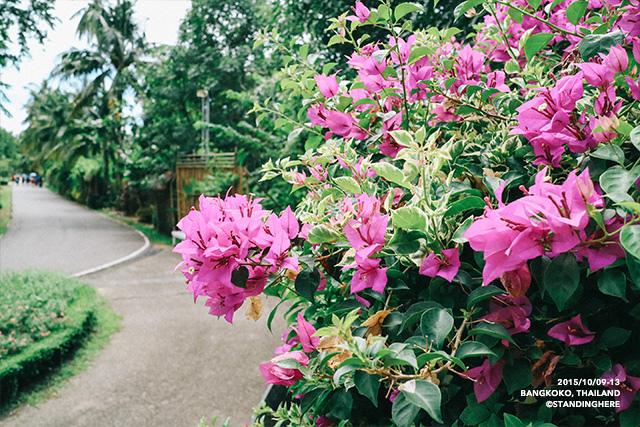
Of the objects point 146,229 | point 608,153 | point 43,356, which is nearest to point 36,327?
point 43,356

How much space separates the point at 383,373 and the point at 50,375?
4.42 m

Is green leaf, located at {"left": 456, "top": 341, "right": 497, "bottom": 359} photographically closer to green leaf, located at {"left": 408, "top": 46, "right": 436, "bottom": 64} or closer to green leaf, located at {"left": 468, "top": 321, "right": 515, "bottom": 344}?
green leaf, located at {"left": 468, "top": 321, "right": 515, "bottom": 344}

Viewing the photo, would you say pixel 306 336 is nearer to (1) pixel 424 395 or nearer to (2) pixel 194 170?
(1) pixel 424 395

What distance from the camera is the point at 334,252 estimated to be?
2.97 feet

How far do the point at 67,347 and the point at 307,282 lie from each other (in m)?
4.55

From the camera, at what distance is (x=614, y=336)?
0.70 m

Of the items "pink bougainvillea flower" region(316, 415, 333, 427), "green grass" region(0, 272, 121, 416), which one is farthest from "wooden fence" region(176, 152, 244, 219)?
"pink bougainvillea flower" region(316, 415, 333, 427)

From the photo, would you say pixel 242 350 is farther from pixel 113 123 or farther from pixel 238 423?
pixel 113 123

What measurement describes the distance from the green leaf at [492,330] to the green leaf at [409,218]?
0.17m

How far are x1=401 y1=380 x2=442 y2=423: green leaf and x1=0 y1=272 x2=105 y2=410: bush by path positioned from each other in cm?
408

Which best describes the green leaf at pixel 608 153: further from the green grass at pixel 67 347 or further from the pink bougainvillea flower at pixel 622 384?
the green grass at pixel 67 347

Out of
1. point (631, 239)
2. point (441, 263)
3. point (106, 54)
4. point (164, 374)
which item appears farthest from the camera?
point (106, 54)

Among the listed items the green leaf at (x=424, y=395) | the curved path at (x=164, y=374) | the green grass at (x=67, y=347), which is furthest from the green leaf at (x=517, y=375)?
the green grass at (x=67, y=347)

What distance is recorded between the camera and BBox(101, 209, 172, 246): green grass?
12.2m
